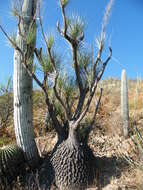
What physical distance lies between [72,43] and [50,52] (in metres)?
0.39

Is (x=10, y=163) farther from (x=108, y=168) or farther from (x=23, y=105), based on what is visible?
(x=108, y=168)

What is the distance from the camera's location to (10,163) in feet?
13.8

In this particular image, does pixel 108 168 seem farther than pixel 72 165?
Yes

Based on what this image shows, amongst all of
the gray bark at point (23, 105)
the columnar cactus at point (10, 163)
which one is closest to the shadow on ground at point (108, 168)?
the gray bark at point (23, 105)

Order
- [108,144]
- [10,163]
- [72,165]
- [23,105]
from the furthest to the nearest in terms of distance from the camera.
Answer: [108,144]
[23,105]
[10,163]
[72,165]

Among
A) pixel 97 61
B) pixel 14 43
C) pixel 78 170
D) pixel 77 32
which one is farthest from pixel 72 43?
pixel 78 170

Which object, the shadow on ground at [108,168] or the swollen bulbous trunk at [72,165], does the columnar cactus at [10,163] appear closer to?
the swollen bulbous trunk at [72,165]

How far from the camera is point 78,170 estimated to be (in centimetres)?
400

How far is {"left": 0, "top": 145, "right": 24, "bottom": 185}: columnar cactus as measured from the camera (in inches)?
162

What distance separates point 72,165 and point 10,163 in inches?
40.5

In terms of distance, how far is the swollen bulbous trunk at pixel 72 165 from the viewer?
3957 mm

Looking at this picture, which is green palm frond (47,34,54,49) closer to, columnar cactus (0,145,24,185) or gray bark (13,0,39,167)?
gray bark (13,0,39,167)

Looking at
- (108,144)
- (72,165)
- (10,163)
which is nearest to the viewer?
(72,165)

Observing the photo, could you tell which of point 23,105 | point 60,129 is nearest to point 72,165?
point 60,129
